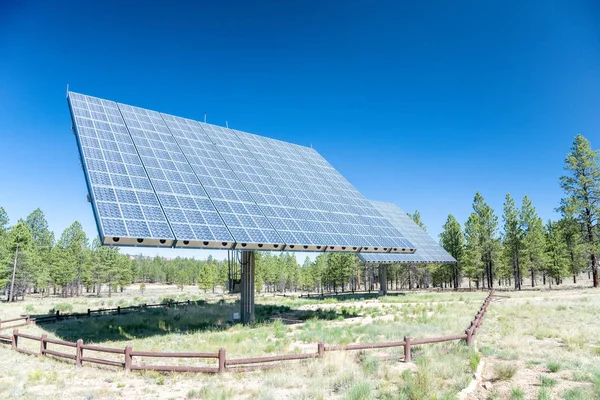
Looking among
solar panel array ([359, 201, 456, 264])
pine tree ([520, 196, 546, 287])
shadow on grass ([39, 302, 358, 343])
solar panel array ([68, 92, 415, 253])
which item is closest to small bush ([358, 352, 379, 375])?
solar panel array ([68, 92, 415, 253])

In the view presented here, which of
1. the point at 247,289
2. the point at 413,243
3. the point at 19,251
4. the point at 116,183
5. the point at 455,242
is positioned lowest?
the point at 247,289

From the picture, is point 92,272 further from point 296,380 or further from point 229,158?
point 296,380

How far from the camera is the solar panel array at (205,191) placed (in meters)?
15.2

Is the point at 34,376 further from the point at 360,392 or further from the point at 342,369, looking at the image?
the point at 360,392

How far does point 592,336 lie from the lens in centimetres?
1609

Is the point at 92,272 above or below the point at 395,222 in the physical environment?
below

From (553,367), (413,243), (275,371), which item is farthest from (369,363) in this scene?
(413,243)

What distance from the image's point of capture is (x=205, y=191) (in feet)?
62.2

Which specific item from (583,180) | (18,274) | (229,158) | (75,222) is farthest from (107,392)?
(75,222)

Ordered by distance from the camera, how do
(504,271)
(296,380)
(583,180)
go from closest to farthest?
(296,380)
(583,180)
(504,271)

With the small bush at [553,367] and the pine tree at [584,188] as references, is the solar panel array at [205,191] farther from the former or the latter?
the pine tree at [584,188]

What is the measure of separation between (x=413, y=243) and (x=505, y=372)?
40.5m

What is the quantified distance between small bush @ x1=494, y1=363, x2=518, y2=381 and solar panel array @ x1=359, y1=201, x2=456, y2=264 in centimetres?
2953

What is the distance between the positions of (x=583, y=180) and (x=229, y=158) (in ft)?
149
